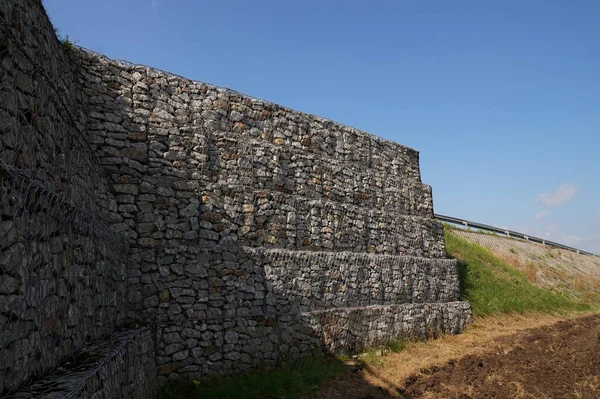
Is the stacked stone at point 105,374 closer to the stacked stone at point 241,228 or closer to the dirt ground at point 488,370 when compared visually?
the stacked stone at point 241,228

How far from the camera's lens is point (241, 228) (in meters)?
10.5

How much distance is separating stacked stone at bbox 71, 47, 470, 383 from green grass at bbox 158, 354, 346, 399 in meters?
0.29

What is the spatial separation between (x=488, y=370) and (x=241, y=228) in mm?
6626

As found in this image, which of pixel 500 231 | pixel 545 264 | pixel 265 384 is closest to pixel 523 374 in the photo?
pixel 265 384

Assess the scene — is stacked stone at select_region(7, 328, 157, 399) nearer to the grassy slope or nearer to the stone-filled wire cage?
the stone-filled wire cage

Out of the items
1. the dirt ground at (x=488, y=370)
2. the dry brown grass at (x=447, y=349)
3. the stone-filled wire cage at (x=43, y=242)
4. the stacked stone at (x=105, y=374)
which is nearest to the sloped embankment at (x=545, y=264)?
the dry brown grass at (x=447, y=349)

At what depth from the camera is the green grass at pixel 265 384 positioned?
26.9 ft

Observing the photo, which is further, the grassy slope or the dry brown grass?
the dry brown grass

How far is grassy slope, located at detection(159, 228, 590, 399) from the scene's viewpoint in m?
8.38

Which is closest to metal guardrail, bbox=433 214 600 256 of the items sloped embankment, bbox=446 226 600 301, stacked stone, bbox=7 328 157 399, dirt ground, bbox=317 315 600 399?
sloped embankment, bbox=446 226 600 301

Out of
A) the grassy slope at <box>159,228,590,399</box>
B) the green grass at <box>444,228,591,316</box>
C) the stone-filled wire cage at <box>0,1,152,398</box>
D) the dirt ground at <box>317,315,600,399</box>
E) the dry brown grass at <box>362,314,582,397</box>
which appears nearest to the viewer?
the stone-filled wire cage at <box>0,1,152,398</box>

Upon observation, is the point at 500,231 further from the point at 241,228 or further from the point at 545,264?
the point at 241,228

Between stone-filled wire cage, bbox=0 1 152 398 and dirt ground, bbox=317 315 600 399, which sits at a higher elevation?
stone-filled wire cage, bbox=0 1 152 398

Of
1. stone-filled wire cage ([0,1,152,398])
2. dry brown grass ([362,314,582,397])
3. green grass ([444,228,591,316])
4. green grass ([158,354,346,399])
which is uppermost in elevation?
stone-filled wire cage ([0,1,152,398])
